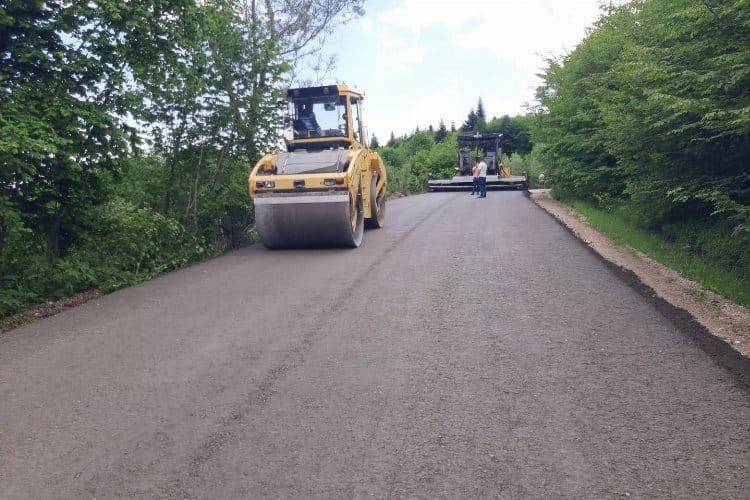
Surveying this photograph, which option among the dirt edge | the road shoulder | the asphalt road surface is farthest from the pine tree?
the asphalt road surface

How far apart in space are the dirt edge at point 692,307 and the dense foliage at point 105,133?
21.8 feet

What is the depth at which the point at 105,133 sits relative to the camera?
8.08 metres

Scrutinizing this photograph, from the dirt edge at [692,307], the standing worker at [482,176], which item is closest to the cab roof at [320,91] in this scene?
the dirt edge at [692,307]

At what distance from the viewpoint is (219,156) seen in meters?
12.5

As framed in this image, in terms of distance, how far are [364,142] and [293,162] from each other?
8.09 feet

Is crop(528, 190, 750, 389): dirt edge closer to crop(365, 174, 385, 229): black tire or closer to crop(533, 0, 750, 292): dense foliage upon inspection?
crop(533, 0, 750, 292): dense foliage

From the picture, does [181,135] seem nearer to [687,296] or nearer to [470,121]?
[687,296]

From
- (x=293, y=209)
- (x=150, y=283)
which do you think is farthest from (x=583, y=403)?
(x=293, y=209)

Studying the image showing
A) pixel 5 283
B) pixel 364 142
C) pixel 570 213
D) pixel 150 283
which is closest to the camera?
pixel 5 283

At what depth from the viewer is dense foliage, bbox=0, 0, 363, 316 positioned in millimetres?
7234

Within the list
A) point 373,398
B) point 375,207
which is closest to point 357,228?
point 375,207

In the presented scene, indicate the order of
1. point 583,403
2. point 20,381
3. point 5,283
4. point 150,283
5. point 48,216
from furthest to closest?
point 150,283
point 48,216
point 5,283
point 20,381
point 583,403

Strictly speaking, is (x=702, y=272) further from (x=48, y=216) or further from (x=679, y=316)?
(x=48, y=216)

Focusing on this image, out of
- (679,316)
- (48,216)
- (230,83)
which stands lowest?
(679,316)
